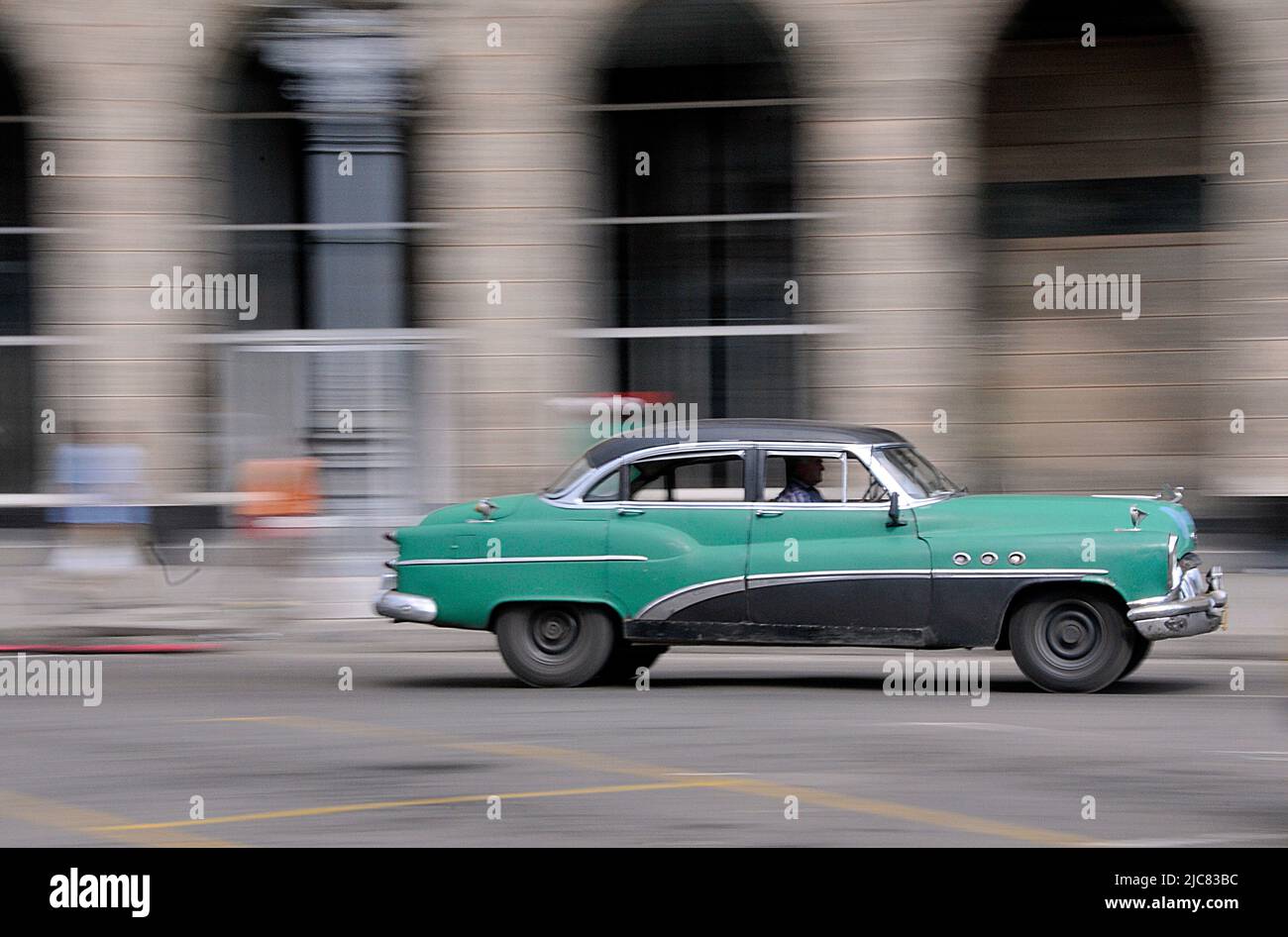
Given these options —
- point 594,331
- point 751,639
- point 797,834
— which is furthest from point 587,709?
point 594,331

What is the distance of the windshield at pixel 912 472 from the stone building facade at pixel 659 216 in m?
5.66

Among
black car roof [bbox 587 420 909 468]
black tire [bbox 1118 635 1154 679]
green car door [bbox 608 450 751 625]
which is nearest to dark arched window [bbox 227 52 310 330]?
black car roof [bbox 587 420 909 468]

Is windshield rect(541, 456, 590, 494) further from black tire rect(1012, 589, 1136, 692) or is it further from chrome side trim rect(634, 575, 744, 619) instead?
black tire rect(1012, 589, 1136, 692)

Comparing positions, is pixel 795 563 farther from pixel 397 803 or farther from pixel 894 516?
pixel 397 803

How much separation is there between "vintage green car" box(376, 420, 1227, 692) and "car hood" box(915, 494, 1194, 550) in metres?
0.01

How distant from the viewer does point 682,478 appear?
11086 millimetres

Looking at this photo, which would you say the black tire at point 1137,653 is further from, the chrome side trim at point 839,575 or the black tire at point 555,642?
the black tire at point 555,642

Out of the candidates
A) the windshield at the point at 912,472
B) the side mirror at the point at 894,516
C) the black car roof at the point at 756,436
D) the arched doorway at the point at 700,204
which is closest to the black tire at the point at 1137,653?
the windshield at the point at 912,472

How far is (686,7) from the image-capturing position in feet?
57.2

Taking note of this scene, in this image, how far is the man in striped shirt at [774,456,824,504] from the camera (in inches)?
427

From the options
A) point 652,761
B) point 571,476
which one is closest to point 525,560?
point 571,476

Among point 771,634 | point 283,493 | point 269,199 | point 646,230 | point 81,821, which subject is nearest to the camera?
point 81,821

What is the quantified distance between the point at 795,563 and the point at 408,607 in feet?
7.81

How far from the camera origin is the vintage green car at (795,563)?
10.3 metres
